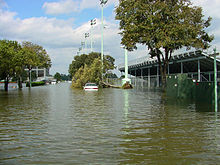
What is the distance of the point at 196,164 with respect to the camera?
240 inches

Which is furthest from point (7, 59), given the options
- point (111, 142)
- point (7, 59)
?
point (111, 142)

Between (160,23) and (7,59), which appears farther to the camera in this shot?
(7,59)

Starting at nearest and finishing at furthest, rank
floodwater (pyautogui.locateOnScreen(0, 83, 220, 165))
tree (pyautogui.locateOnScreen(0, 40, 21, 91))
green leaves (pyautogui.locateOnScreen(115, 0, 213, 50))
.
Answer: floodwater (pyautogui.locateOnScreen(0, 83, 220, 165))
green leaves (pyautogui.locateOnScreen(115, 0, 213, 50))
tree (pyautogui.locateOnScreen(0, 40, 21, 91))

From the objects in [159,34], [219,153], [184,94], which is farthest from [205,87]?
[219,153]

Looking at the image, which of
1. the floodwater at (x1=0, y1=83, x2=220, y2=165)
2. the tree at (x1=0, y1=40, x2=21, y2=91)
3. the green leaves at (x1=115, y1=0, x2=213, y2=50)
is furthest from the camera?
the tree at (x1=0, y1=40, x2=21, y2=91)

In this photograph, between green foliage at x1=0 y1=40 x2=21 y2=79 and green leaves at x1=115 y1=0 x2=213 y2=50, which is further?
green foliage at x1=0 y1=40 x2=21 y2=79

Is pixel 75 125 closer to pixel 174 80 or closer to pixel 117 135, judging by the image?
pixel 117 135

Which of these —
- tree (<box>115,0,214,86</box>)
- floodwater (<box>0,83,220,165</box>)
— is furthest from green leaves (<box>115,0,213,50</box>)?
floodwater (<box>0,83,220,165</box>)

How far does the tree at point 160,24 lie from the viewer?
31.6 metres

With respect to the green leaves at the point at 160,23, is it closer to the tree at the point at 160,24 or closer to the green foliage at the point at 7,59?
the tree at the point at 160,24

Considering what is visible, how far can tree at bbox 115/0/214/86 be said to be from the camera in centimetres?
3161

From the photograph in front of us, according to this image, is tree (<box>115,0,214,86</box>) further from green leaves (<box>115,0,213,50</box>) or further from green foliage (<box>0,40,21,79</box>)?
green foliage (<box>0,40,21,79</box>)

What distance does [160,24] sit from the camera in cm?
3166

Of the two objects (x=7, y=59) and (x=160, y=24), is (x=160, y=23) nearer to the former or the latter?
(x=160, y=24)
